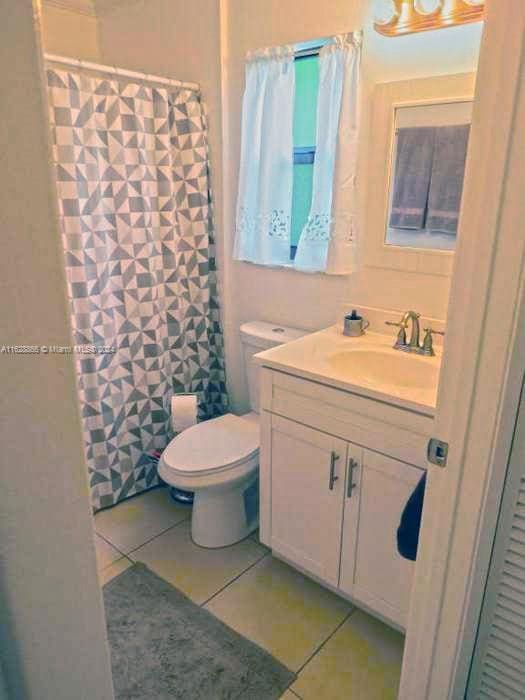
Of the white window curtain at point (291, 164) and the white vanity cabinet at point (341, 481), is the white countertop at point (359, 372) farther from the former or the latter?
the white window curtain at point (291, 164)

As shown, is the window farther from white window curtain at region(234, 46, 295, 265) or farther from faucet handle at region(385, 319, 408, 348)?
faucet handle at region(385, 319, 408, 348)

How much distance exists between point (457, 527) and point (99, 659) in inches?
29.8

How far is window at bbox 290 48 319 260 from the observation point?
203 centimetres

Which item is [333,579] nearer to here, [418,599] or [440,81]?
[418,599]

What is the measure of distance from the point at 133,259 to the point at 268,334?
27.4 inches

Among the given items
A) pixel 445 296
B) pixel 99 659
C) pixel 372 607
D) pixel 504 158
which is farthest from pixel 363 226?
pixel 99 659

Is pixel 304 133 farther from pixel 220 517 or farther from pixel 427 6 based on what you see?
pixel 220 517

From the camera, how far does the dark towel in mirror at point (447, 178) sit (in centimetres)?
166

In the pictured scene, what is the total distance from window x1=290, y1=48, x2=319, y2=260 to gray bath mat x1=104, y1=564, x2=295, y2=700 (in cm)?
160

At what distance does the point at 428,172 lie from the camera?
1.75 m

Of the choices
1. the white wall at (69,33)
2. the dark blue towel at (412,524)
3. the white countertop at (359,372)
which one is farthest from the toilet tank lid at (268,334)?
the white wall at (69,33)

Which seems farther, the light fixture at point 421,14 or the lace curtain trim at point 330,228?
the lace curtain trim at point 330,228

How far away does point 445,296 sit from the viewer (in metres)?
1.81

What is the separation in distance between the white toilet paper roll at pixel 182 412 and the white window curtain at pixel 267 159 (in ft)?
2.43
